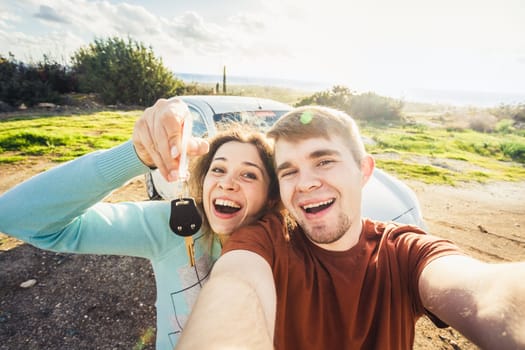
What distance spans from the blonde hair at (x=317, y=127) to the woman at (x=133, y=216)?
32 centimetres

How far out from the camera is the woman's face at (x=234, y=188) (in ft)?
5.72

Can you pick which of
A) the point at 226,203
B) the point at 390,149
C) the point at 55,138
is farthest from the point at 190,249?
the point at 390,149

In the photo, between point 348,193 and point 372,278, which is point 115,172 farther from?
point 372,278

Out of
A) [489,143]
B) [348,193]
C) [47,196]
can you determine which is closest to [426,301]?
[348,193]

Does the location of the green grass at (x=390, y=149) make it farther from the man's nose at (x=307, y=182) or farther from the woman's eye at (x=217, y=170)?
the woman's eye at (x=217, y=170)

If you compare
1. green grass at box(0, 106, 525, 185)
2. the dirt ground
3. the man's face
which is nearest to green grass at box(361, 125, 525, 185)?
green grass at box(0, 106, 525, 185)

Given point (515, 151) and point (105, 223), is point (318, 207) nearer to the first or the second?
point (105, 223)

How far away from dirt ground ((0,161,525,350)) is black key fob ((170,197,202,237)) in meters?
1.55

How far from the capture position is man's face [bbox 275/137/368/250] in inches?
62.2

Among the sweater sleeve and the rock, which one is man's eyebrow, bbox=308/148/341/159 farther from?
the rock

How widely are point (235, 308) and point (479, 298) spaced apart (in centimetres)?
98

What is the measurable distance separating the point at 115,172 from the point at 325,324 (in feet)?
4.57

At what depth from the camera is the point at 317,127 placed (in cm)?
175

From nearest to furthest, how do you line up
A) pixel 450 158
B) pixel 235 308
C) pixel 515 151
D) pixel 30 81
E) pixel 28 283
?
pixel 235 308, pixel 28 283, pixel 450 158, pixel 515 151, pixel 30 81
